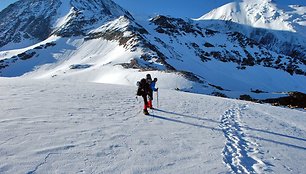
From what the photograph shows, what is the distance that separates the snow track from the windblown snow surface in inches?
1.1

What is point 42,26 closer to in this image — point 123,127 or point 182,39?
point 182,39

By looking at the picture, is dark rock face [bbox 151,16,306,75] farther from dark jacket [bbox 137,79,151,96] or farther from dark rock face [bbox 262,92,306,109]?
dark jacket [bbox 137,79,151,96]

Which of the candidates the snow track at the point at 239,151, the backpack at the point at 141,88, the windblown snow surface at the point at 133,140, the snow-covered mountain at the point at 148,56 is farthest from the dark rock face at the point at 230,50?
the snow track at the point at 239,151

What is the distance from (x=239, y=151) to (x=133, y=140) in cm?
356

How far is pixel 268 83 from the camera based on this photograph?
119688 mm

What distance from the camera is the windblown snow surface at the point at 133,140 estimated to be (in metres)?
8.91

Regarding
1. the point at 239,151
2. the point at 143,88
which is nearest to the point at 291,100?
the point at 143,88

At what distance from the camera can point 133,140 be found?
443 inches

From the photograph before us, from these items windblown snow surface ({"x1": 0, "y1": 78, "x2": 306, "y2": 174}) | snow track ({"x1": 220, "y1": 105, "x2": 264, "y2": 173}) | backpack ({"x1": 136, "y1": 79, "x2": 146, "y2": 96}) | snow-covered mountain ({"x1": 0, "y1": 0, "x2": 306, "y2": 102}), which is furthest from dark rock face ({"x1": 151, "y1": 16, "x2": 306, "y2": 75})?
snow track ({"x1": 220, "y1": 105, "x2": 264, "y2": 173})

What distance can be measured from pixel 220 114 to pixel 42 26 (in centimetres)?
19118

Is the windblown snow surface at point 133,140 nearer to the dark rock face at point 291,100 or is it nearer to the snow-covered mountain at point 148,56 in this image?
the dark rock face at point 291,100

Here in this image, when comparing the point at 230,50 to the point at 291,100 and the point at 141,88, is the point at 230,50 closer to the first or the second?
the point at 291,100

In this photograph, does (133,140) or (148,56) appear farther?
(148,56)

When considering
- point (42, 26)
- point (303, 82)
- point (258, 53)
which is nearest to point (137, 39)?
point (303, 82)
